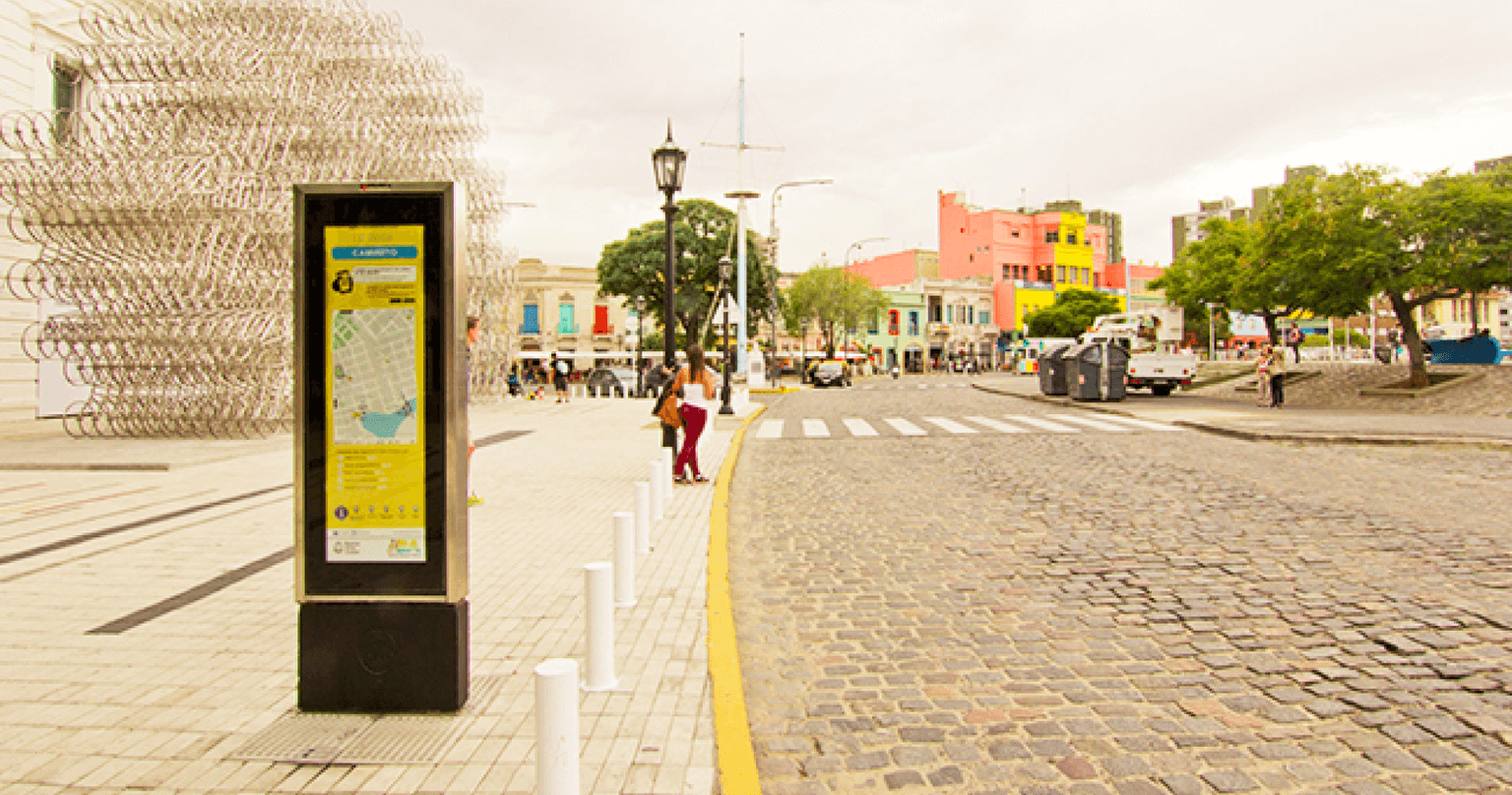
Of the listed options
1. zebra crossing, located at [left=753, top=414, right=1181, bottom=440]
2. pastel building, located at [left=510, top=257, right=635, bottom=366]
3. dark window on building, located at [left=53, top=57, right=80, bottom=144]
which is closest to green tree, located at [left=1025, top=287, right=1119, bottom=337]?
pastel building, located at [left=510, top=257, right=635, bottom=366]

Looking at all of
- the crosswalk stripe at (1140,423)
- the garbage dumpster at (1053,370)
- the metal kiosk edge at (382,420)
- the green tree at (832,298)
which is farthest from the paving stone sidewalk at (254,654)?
the green tree at (832,298)

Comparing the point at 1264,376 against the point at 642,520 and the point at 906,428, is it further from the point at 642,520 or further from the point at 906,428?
the point at 642,520

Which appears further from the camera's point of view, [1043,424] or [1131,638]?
[1043,424]

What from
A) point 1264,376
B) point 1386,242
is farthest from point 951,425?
point 1386,242

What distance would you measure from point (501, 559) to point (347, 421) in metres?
2.95

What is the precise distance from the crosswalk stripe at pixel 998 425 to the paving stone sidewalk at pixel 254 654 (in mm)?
9119

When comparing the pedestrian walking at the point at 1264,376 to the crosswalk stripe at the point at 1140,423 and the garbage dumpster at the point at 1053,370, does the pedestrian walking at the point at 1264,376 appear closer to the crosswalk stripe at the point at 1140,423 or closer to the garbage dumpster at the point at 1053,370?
the garbage dumpster at the point at 1053,370

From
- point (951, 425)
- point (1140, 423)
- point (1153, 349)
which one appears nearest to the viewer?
point (1140, 423)

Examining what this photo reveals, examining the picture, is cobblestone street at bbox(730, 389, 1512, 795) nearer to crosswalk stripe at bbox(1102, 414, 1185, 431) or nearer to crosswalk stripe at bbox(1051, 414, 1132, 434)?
crosswalk stripe at bbox(1051, 414, 1132, 434)

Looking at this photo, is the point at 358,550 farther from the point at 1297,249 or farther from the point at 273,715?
the point at 1297,249

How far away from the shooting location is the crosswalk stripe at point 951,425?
16495 mm

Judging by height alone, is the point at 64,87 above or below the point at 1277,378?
above

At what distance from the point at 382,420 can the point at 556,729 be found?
57.1 inches

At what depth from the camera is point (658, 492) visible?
7.92m
